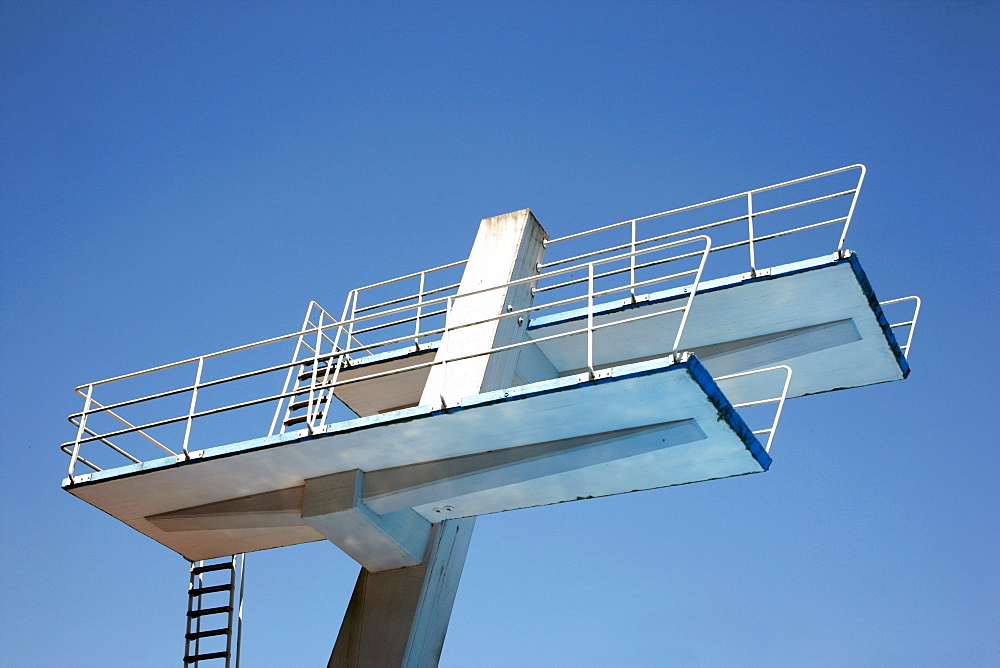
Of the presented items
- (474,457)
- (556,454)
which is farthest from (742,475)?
(474,457)

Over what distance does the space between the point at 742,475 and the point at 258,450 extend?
4.78 meters

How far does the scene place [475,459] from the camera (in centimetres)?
1130

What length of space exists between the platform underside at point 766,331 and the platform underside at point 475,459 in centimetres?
209

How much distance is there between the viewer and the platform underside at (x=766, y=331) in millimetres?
11812

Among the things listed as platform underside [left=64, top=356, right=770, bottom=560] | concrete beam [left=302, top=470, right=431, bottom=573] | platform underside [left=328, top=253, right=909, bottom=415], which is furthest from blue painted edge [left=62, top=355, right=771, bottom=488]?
platform underside [left=328, top=253, right=909, bottom=415]

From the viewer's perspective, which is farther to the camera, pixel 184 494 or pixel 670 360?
pixel 184 494

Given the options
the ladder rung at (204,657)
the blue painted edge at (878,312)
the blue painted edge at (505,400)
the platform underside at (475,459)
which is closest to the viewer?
the blue painted edge at (505,400)

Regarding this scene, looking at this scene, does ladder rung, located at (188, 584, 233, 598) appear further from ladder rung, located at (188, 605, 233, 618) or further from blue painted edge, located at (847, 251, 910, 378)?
blue painted edge, located at (847, 251, 910, 378)

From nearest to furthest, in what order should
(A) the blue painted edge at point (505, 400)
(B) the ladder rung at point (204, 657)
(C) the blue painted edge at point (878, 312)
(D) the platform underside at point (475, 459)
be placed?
1. (A) the blue painted edge at point (505, 400)
2. (D) the platform underside at point (475, 459)
3. (C) the blue painted edge at point (878, 312)
4. (B) the ladder rung at point (204, 657)

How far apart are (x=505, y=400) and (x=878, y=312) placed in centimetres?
432

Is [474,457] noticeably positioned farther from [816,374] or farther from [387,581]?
[816,374]

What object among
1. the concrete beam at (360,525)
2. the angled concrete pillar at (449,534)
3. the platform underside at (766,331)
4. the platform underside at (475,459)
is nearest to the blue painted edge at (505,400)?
the platform underside at (475,459)

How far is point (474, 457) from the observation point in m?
11.3

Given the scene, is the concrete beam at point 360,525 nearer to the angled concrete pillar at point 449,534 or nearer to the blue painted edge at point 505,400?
the angled concrete pillar at point 449,534
